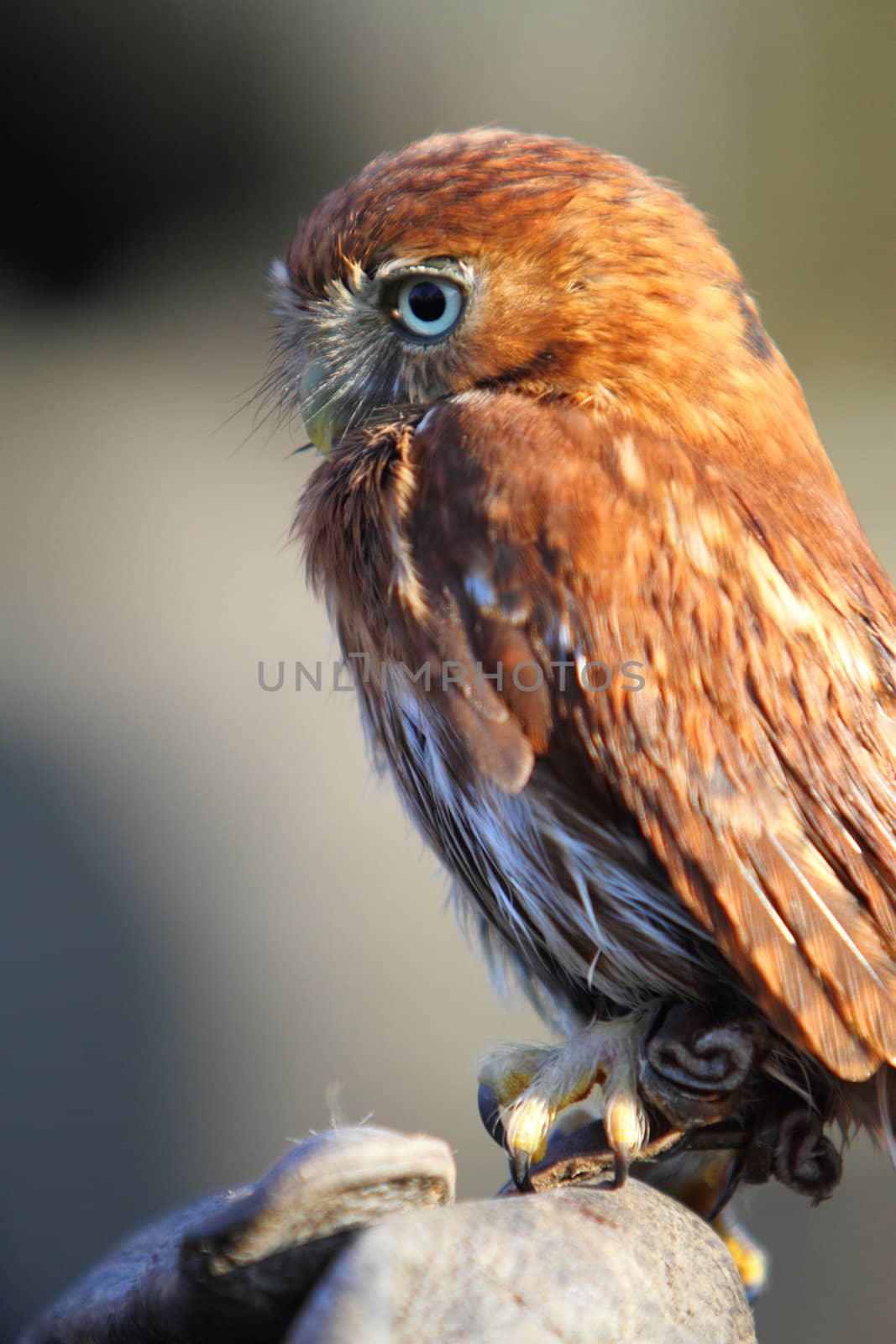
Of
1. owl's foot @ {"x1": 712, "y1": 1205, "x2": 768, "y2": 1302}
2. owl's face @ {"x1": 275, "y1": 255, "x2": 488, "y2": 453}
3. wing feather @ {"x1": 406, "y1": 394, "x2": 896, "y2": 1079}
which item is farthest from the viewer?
owl's foot @ {"x1": 712, "y1": 1205, "x2": 768, "y2": 1302}

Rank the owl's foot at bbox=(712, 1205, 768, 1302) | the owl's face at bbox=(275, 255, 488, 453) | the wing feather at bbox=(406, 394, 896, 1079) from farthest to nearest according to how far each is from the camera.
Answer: the owl's foot at bbox=(712, 1205, 768, 1302) < the owl's face at bbox=(275, 255, 488, 453) < the wing feather at bbox=(406, 394, 896, 1079)

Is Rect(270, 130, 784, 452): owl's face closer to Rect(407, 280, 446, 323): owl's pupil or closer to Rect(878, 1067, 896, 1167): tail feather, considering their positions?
Rect(407, 280, 446, 323): owl's pupil

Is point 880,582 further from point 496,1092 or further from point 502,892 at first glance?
point 496,1092

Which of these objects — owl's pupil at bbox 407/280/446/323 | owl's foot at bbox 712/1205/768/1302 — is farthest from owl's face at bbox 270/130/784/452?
owl's foot at bbox 712/1205/768/1302

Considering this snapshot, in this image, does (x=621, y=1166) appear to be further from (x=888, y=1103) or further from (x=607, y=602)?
(x=607, y=602)

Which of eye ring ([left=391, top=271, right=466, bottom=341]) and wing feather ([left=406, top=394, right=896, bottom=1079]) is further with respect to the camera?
eye ring ([left=391, top=271, right=466, bottom=341])

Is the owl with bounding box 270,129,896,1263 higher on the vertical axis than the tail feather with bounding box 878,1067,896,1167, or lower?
higher
